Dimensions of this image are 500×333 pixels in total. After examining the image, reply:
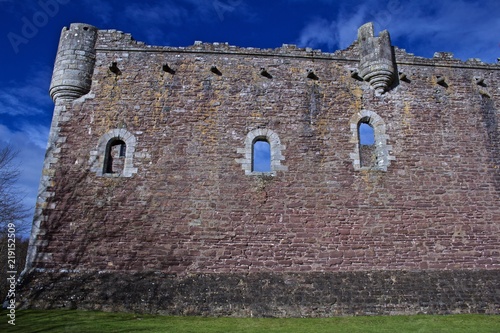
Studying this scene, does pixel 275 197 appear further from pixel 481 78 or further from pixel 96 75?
pixel 481 78

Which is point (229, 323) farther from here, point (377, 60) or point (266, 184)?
point (377, 60)

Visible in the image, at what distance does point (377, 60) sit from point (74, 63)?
33.2 feet

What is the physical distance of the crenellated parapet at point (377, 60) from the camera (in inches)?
524

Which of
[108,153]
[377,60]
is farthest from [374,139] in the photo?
[108,153]

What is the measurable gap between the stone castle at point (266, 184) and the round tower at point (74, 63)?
0.05 meters

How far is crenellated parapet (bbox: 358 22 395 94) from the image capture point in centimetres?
1330

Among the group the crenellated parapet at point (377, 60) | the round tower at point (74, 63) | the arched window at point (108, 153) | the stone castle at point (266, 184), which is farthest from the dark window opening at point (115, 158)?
the crenellated parapet at point (377, 60)

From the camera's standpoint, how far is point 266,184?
39.6 feet

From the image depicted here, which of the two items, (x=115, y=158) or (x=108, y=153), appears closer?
(x=108, y=153)

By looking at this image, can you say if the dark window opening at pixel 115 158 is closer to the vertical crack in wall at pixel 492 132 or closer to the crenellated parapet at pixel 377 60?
the crenellated parapet at pixel 377 60

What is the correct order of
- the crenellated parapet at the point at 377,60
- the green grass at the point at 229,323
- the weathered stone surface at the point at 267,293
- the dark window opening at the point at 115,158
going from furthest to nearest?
1. the crenellated parapet at the point at 377,60
2. the dark window opening at the point at 115,158
3. the weathered stone surface at the point at 267,293
4. the green grass at the point at 229,323

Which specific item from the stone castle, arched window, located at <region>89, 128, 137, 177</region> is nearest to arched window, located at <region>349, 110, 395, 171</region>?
the stone castle

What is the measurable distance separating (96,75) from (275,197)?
7179 millimetres

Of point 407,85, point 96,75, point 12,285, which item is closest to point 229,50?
point 96,75
